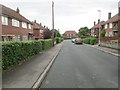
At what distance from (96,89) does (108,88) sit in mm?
466

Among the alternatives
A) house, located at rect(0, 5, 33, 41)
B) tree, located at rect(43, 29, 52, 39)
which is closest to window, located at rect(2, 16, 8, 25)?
house, located at rect(0, 5, 33, 41)

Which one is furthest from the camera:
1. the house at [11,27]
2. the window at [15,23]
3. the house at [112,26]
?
the house at [112,26]

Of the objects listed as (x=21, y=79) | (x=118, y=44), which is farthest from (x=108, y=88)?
(x=118, y=44)

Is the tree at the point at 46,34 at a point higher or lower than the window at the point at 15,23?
lower

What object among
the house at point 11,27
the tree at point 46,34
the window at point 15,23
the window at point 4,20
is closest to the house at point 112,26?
the tree at point 46,34

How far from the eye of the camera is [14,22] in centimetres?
3616

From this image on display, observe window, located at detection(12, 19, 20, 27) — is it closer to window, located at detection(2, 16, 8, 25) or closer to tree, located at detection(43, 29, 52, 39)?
window, located at detection(2, 16, 8, 25)

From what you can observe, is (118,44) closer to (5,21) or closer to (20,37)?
(5,21)

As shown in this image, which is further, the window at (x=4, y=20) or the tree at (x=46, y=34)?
the tree at (x=46, y=34)

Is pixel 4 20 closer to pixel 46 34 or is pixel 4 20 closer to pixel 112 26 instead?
pixel 46 34

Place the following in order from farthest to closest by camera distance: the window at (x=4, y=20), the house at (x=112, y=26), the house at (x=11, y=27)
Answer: the house at (x=112, y=26) → the house at (x=11, y=27) → the window at (x=4, y=20)

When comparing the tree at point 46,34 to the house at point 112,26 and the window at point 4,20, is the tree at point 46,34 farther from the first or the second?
the window at point 4,20

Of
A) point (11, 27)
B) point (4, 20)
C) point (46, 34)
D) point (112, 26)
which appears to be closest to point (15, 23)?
point (11, 27)

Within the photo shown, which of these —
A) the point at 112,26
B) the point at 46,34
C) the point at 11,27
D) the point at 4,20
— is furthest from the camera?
the point at 112,26
